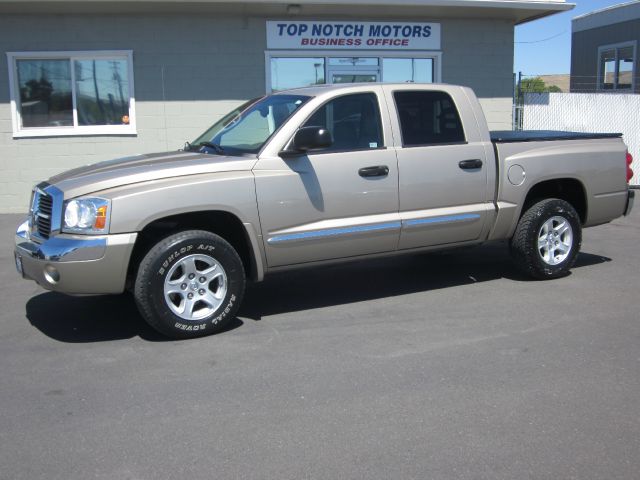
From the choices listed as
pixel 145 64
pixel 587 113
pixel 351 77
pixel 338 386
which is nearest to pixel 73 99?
pixel 145 64

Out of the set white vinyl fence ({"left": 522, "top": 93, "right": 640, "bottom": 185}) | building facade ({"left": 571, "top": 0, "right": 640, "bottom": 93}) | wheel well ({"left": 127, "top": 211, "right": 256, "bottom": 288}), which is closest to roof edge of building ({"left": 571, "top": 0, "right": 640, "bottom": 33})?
building facade ({"left": 571, "top": 0, "right": 640, "bottom": 93})

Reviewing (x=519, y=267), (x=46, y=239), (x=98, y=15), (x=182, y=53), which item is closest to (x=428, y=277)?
(x=519, y=267)

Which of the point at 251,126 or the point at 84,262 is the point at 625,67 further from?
the point at 84,262

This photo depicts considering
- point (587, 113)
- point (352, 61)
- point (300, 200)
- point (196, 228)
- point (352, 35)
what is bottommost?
point (196, 228)

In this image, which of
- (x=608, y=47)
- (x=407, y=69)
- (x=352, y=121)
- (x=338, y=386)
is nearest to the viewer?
(x=338, y=386)

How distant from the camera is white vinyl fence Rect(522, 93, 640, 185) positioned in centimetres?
1426

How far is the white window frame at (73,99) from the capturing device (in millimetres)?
11898

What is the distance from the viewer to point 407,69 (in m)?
13.3

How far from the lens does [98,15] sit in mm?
11922

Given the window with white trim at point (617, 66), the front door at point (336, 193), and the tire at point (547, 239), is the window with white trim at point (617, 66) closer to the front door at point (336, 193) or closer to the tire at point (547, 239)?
the tire at point (547, 239)

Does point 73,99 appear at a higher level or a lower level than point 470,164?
higher

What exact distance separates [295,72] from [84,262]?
8557 mm

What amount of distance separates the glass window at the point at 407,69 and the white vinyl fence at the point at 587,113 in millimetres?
2288

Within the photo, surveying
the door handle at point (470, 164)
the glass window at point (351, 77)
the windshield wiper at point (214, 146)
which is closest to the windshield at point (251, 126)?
the windshield wiper at point (214, 146)
